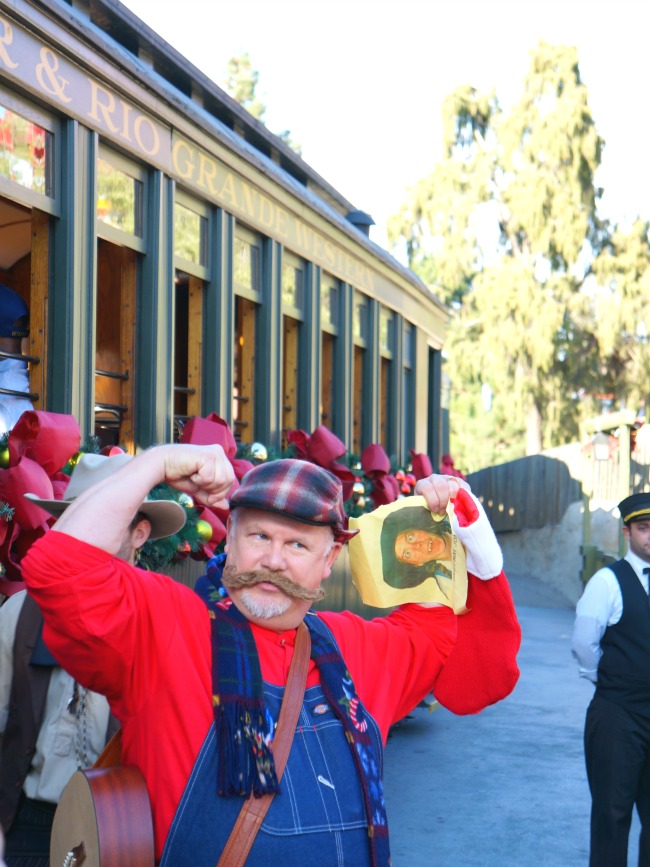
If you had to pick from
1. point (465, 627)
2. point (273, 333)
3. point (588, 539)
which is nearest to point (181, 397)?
point (273, 333)

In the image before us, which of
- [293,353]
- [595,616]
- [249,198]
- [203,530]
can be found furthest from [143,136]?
[595,616]

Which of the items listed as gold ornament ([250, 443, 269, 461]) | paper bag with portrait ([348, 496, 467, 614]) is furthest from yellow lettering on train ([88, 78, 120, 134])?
paper bag with portrait ([348, 496, 467, 614])

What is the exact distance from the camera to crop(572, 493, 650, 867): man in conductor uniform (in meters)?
4.20

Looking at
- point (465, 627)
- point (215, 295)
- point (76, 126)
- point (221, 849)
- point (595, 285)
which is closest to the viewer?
point (221, 849)

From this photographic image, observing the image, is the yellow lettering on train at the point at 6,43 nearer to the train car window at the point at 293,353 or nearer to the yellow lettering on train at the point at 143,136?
the yellow lettering on train at the point at 143,136

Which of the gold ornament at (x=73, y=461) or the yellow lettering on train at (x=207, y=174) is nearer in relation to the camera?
the gold ornament at (x=73, y=461)

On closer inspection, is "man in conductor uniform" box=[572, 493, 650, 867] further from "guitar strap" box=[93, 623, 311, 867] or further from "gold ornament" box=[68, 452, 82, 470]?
"guitar strap" box=[93, 623, 311, 867]

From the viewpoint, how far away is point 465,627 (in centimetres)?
243

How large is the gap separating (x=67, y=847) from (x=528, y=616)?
46.1 ft

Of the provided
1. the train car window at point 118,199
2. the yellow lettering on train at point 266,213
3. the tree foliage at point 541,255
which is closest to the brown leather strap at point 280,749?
the train car window at point 118,199

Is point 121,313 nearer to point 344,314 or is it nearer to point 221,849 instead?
point 344,314

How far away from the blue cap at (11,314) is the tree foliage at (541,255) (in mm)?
21690

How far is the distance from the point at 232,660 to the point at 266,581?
0.17m

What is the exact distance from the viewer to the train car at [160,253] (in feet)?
14.6
